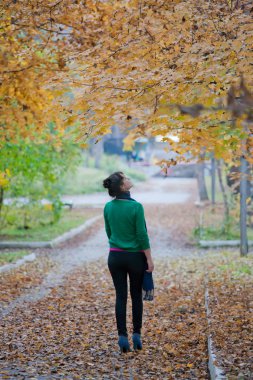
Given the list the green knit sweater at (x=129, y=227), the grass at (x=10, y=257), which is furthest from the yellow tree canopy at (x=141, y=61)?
the grass at (x=10, y=257)

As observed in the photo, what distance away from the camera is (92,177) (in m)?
50.7

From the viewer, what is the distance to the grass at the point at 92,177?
4531 centimetres

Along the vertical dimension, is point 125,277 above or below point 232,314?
above

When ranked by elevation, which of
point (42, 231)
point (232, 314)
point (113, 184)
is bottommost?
point (42, 231)

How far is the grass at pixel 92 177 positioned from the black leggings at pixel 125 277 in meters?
31.1

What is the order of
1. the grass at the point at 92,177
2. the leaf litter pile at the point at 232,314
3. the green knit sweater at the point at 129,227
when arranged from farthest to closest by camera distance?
the grass at the point at 92,177 < the green knit sweater at the point at 129,227 < the leaf litter pile at the point at 232,314

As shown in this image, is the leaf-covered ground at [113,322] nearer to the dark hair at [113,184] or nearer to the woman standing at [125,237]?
the woman standing at [125,237]

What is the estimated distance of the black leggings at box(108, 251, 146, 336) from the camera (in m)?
7.06

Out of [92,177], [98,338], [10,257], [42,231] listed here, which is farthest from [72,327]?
[92,177]

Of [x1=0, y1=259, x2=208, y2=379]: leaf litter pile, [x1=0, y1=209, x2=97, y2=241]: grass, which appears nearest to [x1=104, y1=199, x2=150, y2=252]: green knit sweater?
[x1=0, y1=259, x2=208, y2=379]: leaf litter pile

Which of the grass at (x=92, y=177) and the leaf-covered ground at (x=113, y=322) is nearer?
the leaf-covered ground at (x=113, y=322)

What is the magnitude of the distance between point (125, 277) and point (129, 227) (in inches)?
21.6

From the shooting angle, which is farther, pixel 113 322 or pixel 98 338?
pixel 113 322

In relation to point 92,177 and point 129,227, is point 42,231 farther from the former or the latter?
point 92,177
